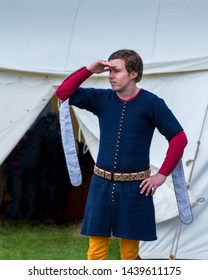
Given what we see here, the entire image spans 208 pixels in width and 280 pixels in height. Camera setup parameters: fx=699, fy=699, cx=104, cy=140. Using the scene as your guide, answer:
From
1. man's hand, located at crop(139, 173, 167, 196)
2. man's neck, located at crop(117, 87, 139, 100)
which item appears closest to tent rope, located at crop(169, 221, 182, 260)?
man's hand, located at crop(139, 173, 167, 196)

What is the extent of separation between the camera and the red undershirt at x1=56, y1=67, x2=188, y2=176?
3740 millimetres

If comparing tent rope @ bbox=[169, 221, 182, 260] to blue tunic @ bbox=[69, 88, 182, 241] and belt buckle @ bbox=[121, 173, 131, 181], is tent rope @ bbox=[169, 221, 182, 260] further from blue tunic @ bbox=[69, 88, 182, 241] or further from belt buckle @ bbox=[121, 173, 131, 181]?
belt buckle @ bbox=[121, 173, 131, 181]

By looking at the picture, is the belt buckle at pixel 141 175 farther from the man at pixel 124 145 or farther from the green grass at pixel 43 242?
the green grass at pixel 43 242

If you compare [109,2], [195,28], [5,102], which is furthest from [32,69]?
[195,28]

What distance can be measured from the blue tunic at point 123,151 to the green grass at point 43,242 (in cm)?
174

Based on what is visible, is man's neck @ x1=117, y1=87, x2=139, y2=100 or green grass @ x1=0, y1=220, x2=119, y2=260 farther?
green grass @ x1=0, y1=220, x2=119, y2=260

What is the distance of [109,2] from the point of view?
570 centimetres

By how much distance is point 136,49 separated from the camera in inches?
214

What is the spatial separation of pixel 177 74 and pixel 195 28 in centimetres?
39

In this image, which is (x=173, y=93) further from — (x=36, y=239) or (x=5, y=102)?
(x=36, y=239)

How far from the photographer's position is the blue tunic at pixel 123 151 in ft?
12.3

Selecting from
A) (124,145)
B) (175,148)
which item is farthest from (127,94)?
(175,148)

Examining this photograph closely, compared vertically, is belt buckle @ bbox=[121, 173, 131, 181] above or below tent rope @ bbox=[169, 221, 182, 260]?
above

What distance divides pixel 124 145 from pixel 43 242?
2.59 m
